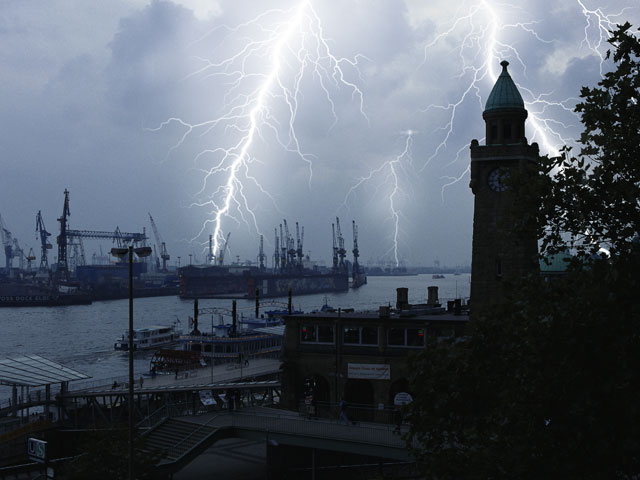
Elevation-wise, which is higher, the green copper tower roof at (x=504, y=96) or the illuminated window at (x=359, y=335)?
the green copper tower roof at (x=504, y=96)

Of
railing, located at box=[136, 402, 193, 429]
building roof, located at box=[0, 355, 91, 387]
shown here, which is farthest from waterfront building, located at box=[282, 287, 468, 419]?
building roof, located at box=[0, 355, 91, 387]

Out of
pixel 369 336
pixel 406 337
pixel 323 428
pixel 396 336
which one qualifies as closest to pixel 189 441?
pixel 323 428

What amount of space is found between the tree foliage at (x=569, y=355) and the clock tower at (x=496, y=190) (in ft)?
84.2

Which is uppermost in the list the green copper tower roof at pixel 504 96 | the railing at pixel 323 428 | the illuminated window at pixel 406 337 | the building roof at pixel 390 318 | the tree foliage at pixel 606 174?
the green copper tower roof at pixel 504 96

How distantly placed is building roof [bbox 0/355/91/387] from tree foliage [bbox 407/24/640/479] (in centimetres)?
3429

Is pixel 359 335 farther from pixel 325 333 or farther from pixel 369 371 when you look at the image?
pixel 369 371

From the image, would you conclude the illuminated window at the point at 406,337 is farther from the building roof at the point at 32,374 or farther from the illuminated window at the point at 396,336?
the building roof at the point at 32,374

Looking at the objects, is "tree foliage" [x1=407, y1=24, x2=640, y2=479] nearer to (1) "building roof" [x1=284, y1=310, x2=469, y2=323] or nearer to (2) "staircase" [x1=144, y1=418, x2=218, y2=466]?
(2) "staircase" [x1=144, y1=418, x2=218, y2=466]

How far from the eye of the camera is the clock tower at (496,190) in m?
42.8

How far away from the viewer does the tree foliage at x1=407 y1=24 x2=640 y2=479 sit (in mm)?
13617

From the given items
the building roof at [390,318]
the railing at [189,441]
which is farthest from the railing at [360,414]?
the building roof at [390,318]

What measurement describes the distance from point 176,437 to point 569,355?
26.3 m

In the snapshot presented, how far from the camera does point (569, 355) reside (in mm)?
14008

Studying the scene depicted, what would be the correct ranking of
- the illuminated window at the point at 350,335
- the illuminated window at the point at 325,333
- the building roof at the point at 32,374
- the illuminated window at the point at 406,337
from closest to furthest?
1. the illuminated window at the point at 406,337
2. the building roof at the point at 32,374
3. the illuminated window at the point at 350,335
4. the illuminated window at the point at 325,333
